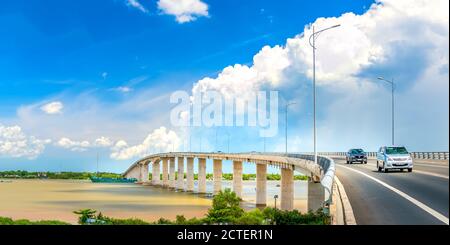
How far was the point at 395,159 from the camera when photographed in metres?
44.0

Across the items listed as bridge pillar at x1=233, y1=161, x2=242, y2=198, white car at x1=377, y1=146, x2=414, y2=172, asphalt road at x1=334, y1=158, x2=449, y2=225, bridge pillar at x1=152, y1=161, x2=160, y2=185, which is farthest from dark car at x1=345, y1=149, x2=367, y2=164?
bridge pillar at x1=152, y1=161, x2=160, y2=185

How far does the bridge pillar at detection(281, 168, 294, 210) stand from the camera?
84938 millimetres

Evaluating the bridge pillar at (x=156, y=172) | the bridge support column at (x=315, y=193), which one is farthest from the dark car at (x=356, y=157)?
the bridge pillar at (x=156, y=172)

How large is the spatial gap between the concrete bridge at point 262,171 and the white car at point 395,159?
4.56 metres

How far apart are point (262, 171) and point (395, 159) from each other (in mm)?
62480

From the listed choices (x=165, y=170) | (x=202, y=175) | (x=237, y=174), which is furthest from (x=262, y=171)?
(x=165, y=170)

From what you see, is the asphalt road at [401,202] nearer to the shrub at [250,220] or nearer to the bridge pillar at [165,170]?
the shrub at [250,220]

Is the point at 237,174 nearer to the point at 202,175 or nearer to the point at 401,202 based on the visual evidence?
the point at 202,175

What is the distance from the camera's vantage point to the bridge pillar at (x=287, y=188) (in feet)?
279

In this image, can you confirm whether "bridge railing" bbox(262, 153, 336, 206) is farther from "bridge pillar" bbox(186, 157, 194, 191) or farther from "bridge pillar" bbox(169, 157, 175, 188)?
"bridge pillar" bbox(169, 157, 175, 188)

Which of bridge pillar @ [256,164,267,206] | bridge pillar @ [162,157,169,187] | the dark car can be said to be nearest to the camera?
the dark car
